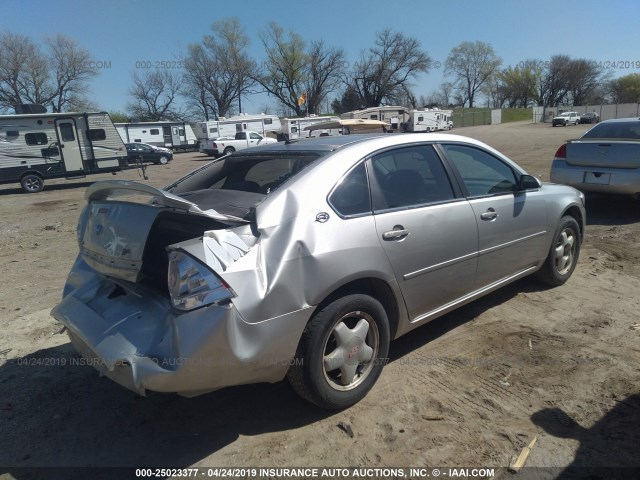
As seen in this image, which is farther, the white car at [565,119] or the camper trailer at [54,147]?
the white car at [565,119]

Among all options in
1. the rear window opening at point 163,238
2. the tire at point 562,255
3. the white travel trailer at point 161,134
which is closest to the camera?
the rear window opening at point 163,238

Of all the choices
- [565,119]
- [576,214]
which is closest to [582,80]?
[565,119]

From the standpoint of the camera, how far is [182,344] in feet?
7.14

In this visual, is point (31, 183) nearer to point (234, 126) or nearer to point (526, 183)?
point (526, 183)

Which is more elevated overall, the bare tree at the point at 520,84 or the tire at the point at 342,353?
the bare tree at the point at 520,84

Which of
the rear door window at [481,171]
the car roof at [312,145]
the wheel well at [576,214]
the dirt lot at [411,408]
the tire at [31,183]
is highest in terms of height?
the car roof at [312,145]

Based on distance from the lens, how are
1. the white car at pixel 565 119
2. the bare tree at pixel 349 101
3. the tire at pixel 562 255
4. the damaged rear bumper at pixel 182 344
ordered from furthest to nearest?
1. the bare tree at pixel 349 101
2. the white car at pixel 565 119
3. the tire at pixel 562 255
4. the damaged rear bumper at pixel 182 344

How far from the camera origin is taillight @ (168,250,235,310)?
218 cm

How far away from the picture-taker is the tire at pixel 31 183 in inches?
698

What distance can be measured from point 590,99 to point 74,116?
9799 cm

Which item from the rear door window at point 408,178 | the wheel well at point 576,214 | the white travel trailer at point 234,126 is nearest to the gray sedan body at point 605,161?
the wheel well at point 576,214

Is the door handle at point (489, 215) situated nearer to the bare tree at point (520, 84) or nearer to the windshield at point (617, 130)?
the windshield at point (617, 130)

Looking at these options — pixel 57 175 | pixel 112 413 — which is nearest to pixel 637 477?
pixel 112 413

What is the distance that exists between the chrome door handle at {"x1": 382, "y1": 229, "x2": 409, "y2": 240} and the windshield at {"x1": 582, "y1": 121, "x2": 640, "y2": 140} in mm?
6414
